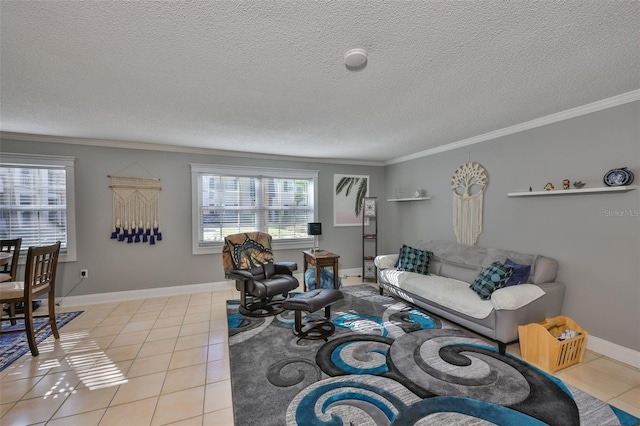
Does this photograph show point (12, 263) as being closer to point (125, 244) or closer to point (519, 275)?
point (125, 244)

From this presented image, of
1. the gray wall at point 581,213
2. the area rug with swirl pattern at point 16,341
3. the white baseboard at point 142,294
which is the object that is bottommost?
the area rug with swirl pattern at point 16,341

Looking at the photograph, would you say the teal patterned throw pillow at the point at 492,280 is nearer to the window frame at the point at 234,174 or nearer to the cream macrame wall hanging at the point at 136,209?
the window frame at the point at 234,174

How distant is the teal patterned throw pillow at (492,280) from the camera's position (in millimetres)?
2785

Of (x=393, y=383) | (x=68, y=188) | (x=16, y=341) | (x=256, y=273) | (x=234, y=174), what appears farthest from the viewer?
(x=234, y=174)

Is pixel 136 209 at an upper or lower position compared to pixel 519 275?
upper

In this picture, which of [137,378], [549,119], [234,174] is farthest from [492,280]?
[234,174]

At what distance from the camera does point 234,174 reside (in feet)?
15.6

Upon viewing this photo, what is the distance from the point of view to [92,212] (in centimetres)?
398

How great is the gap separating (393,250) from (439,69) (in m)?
4.21

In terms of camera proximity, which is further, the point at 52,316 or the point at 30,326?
the point at 52,316

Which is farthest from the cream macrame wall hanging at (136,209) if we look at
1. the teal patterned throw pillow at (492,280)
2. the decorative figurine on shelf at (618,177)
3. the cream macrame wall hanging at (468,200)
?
the decorative figurine on shelf at (618,177)

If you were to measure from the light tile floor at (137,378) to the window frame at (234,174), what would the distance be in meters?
1.50

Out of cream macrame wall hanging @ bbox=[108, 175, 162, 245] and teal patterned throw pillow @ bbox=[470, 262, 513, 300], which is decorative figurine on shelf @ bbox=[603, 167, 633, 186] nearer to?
teal patterned throw pillow @ bbox=[470, 262, 513, 300]

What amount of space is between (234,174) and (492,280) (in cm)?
410
